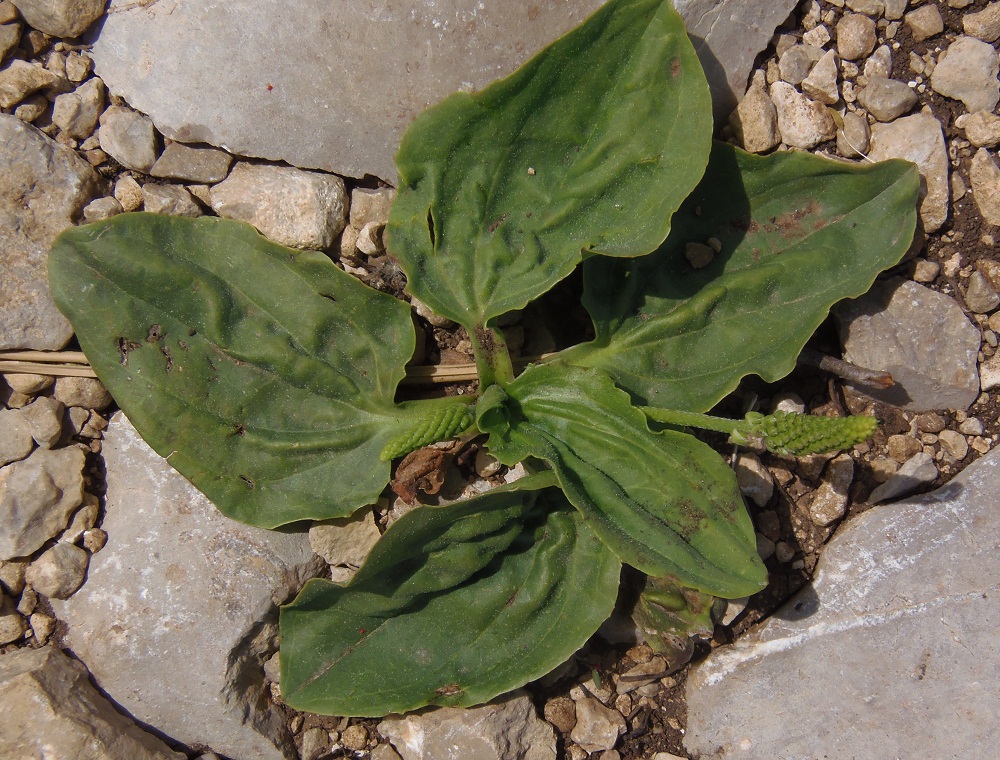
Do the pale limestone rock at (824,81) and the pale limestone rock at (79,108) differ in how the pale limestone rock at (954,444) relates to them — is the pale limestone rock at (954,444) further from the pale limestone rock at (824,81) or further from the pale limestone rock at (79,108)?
the pale limestone rock at (79,108)

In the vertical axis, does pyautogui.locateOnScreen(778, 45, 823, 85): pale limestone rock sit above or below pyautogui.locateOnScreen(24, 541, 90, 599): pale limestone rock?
above

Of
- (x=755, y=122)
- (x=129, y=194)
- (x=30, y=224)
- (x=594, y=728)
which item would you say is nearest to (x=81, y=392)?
(x=30, y=224)

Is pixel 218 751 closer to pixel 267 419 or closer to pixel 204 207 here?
pixel 267 419

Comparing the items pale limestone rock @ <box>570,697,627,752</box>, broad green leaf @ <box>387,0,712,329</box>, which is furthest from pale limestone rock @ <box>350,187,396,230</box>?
pale limestone rock @ <box>570,697,627,752</box>

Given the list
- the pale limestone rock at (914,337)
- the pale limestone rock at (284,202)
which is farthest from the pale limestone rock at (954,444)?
the pale limestone rock at (284,202)

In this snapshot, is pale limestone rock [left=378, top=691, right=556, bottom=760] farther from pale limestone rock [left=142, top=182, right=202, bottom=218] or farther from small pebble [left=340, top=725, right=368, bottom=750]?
pale limestone rock [left=142, top=182, right=202, bottom=218]

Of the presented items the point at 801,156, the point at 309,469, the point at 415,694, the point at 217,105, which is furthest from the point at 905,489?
the point at 217,105
